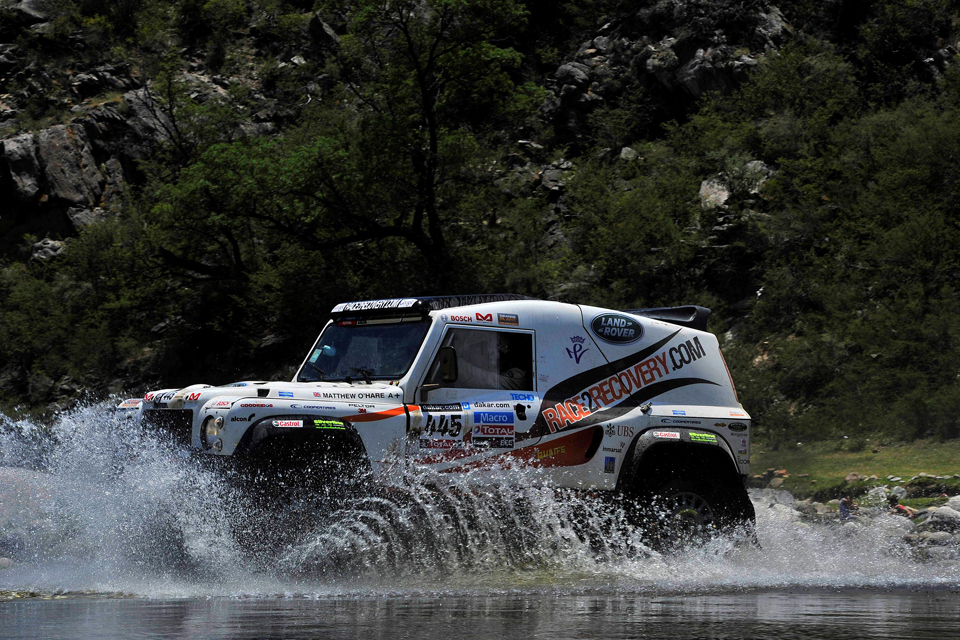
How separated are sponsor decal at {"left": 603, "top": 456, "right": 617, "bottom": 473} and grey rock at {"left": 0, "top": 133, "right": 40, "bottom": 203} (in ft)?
144

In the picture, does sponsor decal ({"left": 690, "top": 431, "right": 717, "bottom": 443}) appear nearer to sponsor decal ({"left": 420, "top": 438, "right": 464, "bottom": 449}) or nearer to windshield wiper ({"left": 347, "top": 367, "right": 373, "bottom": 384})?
sponsor decal ({"left": 420, "top": 438, "right": 464, "bottom": 449})

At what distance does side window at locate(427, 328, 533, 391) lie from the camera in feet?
31.4

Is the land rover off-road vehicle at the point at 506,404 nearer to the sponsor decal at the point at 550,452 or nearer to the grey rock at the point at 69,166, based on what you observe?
the sponsor decal at the point at 550,452

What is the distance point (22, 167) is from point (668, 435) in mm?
44786

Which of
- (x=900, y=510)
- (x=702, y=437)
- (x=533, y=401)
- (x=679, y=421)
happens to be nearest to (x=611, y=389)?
(x=679, y=421)

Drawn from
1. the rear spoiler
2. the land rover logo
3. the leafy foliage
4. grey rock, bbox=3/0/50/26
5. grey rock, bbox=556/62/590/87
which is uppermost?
grey rock, bbox=3/0/50/26

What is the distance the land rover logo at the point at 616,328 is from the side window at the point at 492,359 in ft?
2.65

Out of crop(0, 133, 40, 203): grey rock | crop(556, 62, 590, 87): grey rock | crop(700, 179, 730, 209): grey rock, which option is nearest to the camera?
crop(700, 179, 730, 209): grey rock

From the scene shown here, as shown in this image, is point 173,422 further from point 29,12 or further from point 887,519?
point 29,12

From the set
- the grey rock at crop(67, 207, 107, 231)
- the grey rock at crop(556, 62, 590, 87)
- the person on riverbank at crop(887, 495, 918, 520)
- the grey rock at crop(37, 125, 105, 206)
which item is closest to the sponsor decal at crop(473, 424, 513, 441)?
the person on riverbank at crop(887, 495, 918, 520)

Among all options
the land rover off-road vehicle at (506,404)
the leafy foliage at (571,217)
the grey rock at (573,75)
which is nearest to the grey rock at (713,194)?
the leafy foliage at (571,217)

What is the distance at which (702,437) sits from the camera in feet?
34.1

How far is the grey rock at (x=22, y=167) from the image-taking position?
1884 inches

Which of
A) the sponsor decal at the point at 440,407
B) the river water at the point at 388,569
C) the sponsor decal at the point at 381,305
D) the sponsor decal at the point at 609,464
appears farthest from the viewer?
the sponsor decal at the point at 609,464
